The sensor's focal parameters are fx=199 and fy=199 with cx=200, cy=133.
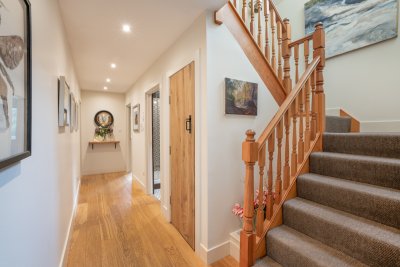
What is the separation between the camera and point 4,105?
66 centimetres

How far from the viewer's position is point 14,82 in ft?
2.48

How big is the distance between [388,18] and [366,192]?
223cm

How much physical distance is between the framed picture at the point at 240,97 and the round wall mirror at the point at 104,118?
468 cm

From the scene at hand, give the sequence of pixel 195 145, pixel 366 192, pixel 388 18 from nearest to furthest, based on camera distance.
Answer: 1. pixel 366 192
2. pixel 195 145
3. pixel 388 18

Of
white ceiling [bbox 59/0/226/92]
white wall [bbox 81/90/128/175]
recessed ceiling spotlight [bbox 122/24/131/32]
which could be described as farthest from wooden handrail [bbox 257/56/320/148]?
white wall [bbox 81/90/128/175]

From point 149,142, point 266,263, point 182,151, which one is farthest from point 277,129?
point 149,142

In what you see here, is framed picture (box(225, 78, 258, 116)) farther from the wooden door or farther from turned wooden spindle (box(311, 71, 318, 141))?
turned wooden spindle (box(311, 71, 318, 141))

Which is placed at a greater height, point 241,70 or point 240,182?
point 241,70

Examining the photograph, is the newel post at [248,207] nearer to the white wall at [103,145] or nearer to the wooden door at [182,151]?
the wooden door at [182,151]

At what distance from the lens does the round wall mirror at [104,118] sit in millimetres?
5578

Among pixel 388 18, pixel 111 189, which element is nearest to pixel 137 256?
pixel 111 189

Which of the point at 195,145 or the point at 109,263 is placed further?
the point at 195,145

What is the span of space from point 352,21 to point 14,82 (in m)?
3.47

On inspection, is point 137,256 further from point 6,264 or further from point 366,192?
point 366,192
